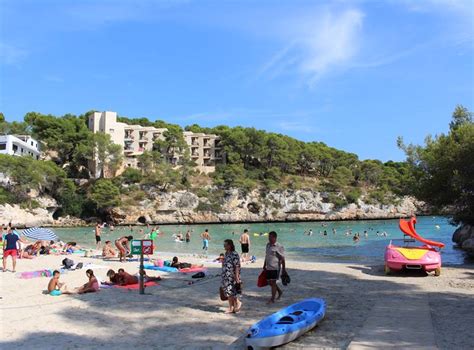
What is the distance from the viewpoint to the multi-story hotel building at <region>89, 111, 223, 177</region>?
9069 cm

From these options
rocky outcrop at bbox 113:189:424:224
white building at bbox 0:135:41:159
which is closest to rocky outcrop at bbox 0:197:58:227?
white building at bbox 0:135:41:159

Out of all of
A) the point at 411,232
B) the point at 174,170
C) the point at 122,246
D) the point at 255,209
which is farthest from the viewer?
the point at 255,209

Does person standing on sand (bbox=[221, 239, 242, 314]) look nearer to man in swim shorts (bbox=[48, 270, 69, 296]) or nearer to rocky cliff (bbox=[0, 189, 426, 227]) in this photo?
man in swim shorts (bbox=[48, 270, 69, 296])

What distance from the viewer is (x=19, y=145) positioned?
245 ft

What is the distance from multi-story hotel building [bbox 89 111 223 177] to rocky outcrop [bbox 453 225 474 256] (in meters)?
65.6

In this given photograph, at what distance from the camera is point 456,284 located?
42.8 ft

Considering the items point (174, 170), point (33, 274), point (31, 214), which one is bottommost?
point (33, 274)

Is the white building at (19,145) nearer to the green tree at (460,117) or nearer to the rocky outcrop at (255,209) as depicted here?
the rocky outcrop at (255,209)

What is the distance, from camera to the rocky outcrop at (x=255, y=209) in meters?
79.1

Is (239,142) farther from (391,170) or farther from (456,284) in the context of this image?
(456,284)

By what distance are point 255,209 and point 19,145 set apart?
45705 mm

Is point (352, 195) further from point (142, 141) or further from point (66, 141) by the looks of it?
point (66, 141)

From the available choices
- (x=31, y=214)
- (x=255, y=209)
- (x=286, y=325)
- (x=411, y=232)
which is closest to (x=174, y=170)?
(x=255, y=209)

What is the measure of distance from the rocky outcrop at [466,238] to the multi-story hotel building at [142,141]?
2582 inches
